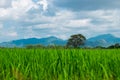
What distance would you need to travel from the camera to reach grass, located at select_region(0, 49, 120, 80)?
6207 millimetres

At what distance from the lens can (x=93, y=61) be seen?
6910 mm

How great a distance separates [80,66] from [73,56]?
0.73 m

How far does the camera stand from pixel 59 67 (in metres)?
6.55

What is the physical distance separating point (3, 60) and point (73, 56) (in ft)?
5.10

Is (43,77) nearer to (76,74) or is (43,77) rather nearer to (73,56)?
(76,74)

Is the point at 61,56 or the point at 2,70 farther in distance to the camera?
the point at 61,56

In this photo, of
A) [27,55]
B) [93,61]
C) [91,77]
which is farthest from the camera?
[27,55]

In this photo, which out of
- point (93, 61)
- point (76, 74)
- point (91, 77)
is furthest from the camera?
point (93, 61)

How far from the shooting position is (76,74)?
641 centimetres

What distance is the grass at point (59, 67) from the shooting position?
244 inches

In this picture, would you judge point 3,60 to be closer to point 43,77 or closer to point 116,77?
point 43,77

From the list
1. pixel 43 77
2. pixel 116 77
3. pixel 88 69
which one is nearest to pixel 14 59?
pixel 43 77

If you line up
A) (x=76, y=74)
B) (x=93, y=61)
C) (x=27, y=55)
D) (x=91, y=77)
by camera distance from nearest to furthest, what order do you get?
(x=91, y=77) < (x=76, y=74) < (x=93, y=61) < (x=27, y=55)

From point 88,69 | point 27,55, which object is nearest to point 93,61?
point 88,69
